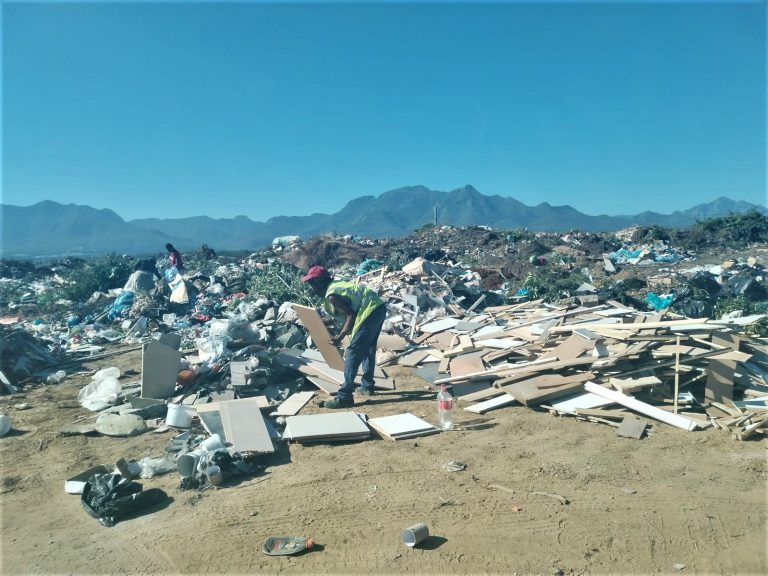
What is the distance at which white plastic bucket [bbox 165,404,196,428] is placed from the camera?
189 inches

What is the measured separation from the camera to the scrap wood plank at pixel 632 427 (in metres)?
4.34

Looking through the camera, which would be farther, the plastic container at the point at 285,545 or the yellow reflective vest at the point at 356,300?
the yellow reflective vest at the point at 356,300

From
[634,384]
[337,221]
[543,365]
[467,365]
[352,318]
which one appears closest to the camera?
[634,384]

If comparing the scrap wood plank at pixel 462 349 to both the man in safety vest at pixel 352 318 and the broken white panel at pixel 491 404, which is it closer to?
the broken white panel at pixel 491 404

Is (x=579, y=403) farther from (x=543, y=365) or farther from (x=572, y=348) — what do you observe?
(x=572, y=348)

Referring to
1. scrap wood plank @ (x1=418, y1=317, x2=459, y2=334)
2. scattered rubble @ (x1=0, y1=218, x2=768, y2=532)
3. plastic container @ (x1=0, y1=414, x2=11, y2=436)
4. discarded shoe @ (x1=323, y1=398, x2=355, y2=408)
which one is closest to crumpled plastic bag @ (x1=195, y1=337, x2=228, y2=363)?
scattered rubble @ (x1=0, y1=218, x2=768, y2=532)

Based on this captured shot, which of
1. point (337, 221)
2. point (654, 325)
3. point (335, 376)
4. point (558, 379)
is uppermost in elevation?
point (337, 221)

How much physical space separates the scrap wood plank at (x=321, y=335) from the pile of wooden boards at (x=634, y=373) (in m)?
1.30

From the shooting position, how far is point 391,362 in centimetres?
756

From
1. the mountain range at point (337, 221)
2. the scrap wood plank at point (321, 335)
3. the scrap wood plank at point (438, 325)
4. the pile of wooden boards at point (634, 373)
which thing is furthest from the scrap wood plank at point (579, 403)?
the mountain range at point (337, 221)

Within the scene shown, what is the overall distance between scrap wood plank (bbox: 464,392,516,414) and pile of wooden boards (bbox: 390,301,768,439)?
1cm

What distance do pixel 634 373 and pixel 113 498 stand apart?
5.02 meters

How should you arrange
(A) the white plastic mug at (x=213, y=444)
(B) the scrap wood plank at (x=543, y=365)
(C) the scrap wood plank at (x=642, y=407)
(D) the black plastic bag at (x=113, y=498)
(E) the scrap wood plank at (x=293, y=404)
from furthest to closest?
(B) the scrap wood plank at (x=543, y=365) < (E) the scrap wood plank at (x=293, y=404) < (C) the scrap wood plank at (x=642, y=407) < (A) the white plastic mug at (x=213, y=444) < (D) the black plastic bag at (x=113, y=498)

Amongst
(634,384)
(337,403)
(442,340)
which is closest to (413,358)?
(442,340)
